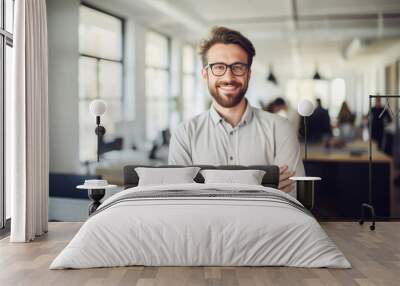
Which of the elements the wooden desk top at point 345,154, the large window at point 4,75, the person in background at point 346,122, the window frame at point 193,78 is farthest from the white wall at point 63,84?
the person in background at point 346,122

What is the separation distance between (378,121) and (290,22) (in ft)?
5.06

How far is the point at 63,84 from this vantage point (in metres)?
6.97

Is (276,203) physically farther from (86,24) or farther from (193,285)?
(86,24)

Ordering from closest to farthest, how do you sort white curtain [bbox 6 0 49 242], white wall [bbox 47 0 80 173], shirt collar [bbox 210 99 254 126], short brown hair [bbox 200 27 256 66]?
white curtain [bbox 6 0 49 242] → shirt collar [bbox 210 99 254 126] → short brown hair [bbox 200 27 256 66] → white wall [bbox 47 0 80 173]

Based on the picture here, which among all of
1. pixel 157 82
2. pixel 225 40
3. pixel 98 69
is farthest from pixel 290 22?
pixel 98 69

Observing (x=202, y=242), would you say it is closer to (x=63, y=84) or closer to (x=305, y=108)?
(x=305, y=108)

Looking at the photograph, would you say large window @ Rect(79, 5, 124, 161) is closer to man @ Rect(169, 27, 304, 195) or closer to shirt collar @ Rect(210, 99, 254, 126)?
man @ Rect(169, 27, 304, 195)

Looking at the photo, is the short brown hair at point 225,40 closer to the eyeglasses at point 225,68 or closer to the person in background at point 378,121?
the eyeglasses at point 225,68

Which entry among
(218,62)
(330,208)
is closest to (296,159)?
(330,208)

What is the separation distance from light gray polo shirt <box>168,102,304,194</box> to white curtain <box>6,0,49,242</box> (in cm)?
143

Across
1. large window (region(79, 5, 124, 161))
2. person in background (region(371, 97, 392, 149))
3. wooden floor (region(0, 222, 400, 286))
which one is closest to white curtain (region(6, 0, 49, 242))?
wooden floor (region(0, 222, 400, 286))

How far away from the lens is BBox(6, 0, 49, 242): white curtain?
17.7 ft

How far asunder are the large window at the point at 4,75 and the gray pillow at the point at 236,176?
1982 millimetres

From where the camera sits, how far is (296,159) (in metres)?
6.53
